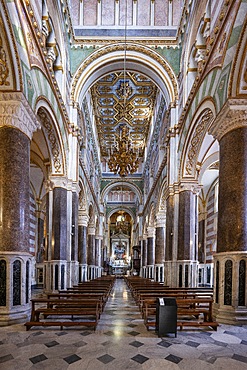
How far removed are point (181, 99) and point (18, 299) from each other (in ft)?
37.0

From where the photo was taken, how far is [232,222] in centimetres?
708

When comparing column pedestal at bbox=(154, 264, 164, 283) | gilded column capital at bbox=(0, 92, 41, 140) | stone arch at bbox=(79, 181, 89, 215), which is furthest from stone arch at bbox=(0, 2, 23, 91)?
column pedestal at bbox=(154, 264, 164, 283)

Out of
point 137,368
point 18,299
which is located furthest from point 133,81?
point 137,368

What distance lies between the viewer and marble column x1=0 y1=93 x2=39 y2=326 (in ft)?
21.4

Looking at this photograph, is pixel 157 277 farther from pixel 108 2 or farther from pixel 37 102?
pixel 108 2

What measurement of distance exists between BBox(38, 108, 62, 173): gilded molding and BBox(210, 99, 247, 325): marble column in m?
6.34

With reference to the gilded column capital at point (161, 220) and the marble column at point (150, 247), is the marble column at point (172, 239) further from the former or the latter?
the marble column at point (150, 247)

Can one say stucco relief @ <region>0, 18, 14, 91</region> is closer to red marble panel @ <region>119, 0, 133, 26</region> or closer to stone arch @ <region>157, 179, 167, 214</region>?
red marble panel @ <region>119, 0, 133, 26</region>

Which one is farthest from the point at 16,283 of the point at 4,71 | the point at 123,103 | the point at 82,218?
the point at 123,103

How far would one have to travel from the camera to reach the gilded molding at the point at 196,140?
34.9 ft

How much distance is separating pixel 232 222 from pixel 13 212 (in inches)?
213

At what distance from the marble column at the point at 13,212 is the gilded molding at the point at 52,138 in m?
3.11

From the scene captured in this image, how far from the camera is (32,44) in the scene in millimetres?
8164

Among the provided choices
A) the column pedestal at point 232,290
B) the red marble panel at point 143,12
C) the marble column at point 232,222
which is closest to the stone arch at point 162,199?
the red marble panel at point 143,12
